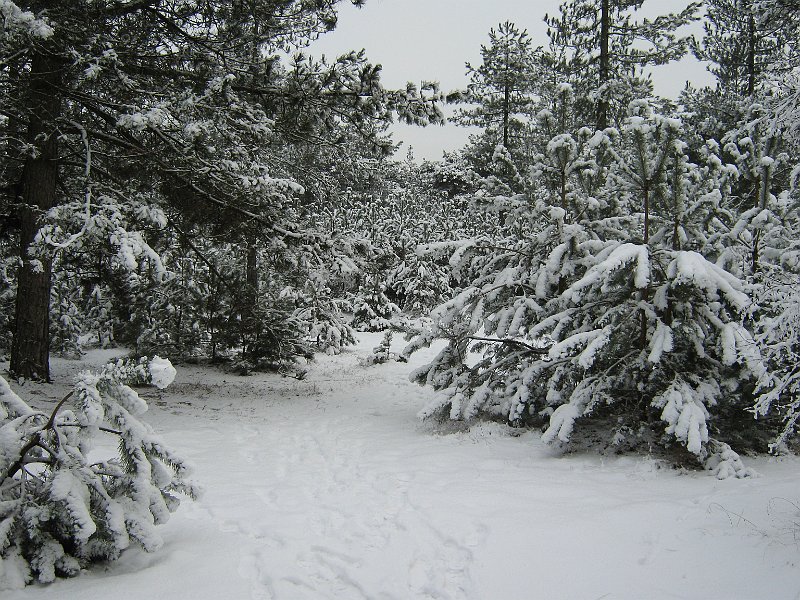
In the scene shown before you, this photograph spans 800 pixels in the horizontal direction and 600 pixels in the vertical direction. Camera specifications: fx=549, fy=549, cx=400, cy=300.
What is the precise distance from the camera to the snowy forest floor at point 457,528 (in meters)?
3.21

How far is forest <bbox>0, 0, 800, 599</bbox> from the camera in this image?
3391 mm

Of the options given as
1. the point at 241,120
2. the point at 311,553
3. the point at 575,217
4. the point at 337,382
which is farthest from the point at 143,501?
the point at 337,382

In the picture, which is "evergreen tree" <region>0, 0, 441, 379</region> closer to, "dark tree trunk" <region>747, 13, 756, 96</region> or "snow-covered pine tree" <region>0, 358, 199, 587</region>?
"snow-covered pine tree" <region>0, 358, 199, 587</region>

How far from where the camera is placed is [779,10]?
5207mm

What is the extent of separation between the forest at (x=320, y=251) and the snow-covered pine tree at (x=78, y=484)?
0.05ft

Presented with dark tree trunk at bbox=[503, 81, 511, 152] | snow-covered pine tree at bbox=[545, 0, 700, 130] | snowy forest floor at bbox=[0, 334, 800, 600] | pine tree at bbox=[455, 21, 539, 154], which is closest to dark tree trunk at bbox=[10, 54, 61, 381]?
snowy forest floor at bbox=[0, 334, 800, 600]

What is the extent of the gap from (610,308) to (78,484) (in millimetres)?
4841

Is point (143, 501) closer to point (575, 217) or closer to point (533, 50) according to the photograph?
point (575, 217)

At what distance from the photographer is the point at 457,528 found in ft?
13.5

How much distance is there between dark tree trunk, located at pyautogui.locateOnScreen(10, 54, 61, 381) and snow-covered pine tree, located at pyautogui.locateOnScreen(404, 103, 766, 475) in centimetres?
568

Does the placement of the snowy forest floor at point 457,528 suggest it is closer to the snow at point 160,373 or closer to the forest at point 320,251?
the forest at point 320,251

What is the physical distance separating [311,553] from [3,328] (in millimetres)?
11603

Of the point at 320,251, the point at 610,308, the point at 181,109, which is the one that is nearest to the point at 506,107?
the point at 320,251

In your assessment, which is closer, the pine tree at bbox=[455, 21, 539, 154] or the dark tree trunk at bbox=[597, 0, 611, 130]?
the dark tree trunk at bbox=[597, 0, 611, 130]
